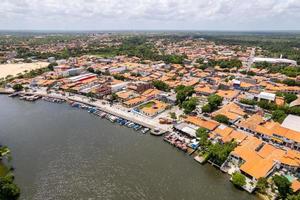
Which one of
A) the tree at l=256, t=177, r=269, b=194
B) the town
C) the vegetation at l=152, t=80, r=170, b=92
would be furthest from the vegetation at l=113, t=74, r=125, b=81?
the tree at l=256, t=177, r=269, b=194

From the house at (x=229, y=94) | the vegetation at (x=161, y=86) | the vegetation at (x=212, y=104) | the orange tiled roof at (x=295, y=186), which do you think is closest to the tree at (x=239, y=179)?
the orange tiled roof at (x=295, y=186)

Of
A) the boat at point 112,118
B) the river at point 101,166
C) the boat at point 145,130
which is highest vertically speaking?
the boat at point 112,118

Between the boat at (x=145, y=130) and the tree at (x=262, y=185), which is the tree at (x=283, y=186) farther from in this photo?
the boat at (x=145, y=130)

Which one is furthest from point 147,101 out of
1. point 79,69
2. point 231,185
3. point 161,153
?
point 79,69

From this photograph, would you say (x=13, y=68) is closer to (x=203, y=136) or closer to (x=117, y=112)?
(x=117, y=112)

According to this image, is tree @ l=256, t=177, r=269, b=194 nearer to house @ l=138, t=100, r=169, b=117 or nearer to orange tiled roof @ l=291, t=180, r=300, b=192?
orange tiled roof @ l=291, t=180, r=300, b=192

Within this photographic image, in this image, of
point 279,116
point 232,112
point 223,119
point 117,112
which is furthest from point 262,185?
point 117,112
